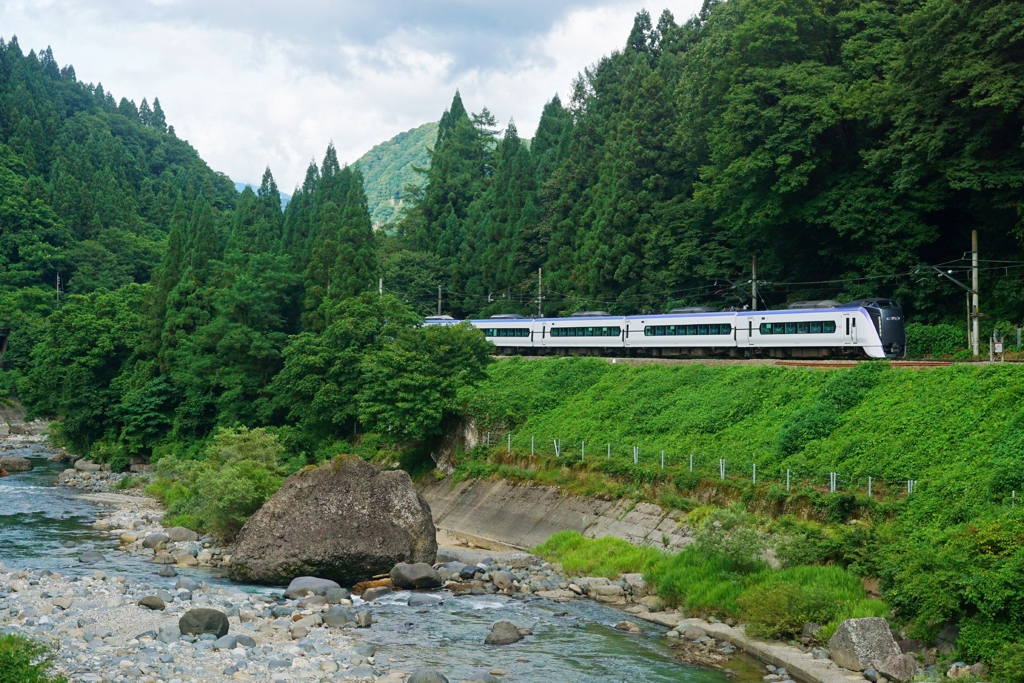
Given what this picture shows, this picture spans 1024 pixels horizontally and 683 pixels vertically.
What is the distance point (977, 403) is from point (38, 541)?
28.3m

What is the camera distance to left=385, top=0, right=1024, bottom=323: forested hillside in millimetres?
35969

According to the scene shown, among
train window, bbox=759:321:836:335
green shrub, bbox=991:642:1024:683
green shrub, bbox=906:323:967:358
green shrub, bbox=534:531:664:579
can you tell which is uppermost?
train window, bbox=759:321:836:335

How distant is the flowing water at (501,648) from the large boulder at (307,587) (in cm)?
72

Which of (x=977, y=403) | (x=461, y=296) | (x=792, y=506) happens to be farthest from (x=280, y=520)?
(x=461, y=296)

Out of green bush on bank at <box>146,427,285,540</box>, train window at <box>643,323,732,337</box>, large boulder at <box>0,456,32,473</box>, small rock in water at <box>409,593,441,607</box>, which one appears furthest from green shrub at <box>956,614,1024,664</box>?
large boulder at <box>0,456,32,473</box>

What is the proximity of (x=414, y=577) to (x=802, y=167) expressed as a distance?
26.5m

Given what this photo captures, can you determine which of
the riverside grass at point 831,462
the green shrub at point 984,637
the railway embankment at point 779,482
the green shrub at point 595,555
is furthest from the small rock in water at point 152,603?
the green shrub at point 984,637

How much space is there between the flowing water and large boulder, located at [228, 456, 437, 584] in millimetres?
1005

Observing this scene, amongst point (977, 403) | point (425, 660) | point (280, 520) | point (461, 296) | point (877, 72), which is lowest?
point (425, 660)

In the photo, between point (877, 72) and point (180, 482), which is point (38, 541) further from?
point (877, 72)

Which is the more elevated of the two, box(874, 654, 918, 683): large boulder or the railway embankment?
the railway embankment

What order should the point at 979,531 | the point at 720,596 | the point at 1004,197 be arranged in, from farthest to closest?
the point at 1004,197 < the point at 720,596 < the point at 979,531

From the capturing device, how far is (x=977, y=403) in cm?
2484

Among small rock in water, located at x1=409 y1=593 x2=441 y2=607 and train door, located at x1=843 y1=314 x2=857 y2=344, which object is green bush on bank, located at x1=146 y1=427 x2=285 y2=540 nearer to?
small rock in water, located at x1=409 y1=593 x2=441 y2=607
